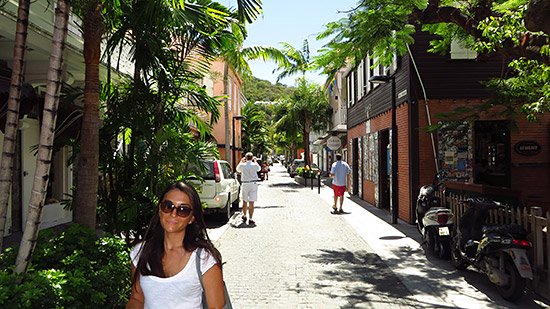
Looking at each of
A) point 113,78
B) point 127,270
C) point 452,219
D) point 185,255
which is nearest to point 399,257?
point 452,219

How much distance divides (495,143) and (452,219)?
5.34 meters

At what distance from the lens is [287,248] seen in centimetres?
866

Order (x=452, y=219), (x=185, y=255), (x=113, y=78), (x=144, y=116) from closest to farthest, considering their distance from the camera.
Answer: (x=185, y=255) → (x=144, y=116) → (x=452, y=219) → (x=113, y=78)

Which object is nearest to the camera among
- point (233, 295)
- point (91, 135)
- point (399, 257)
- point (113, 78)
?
point (91, 135)

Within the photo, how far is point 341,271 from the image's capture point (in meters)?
6.93

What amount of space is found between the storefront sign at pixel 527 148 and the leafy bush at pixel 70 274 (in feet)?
33.1

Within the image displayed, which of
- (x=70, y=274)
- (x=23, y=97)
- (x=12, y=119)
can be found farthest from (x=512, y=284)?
(x=23, y=97)

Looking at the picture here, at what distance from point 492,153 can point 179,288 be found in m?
11.3

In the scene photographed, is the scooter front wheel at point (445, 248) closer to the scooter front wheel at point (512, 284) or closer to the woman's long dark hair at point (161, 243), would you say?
the scooter front wheel at point (512, 284)

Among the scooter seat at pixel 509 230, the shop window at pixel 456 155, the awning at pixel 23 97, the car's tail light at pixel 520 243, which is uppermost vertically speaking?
the awning at pixel 23 97

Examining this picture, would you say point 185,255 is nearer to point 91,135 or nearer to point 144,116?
point 91,135

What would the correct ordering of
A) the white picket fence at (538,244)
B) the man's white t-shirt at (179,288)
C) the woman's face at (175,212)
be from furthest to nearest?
the white picket fence at (538,244)
the woman's face at (175,212)
the man's white t-shirt at (179,288)

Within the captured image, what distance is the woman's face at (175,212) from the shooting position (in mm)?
2424

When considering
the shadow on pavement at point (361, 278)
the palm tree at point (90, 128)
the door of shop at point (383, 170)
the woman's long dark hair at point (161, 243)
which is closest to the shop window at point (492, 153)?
the door of shop at point (383, 170)
